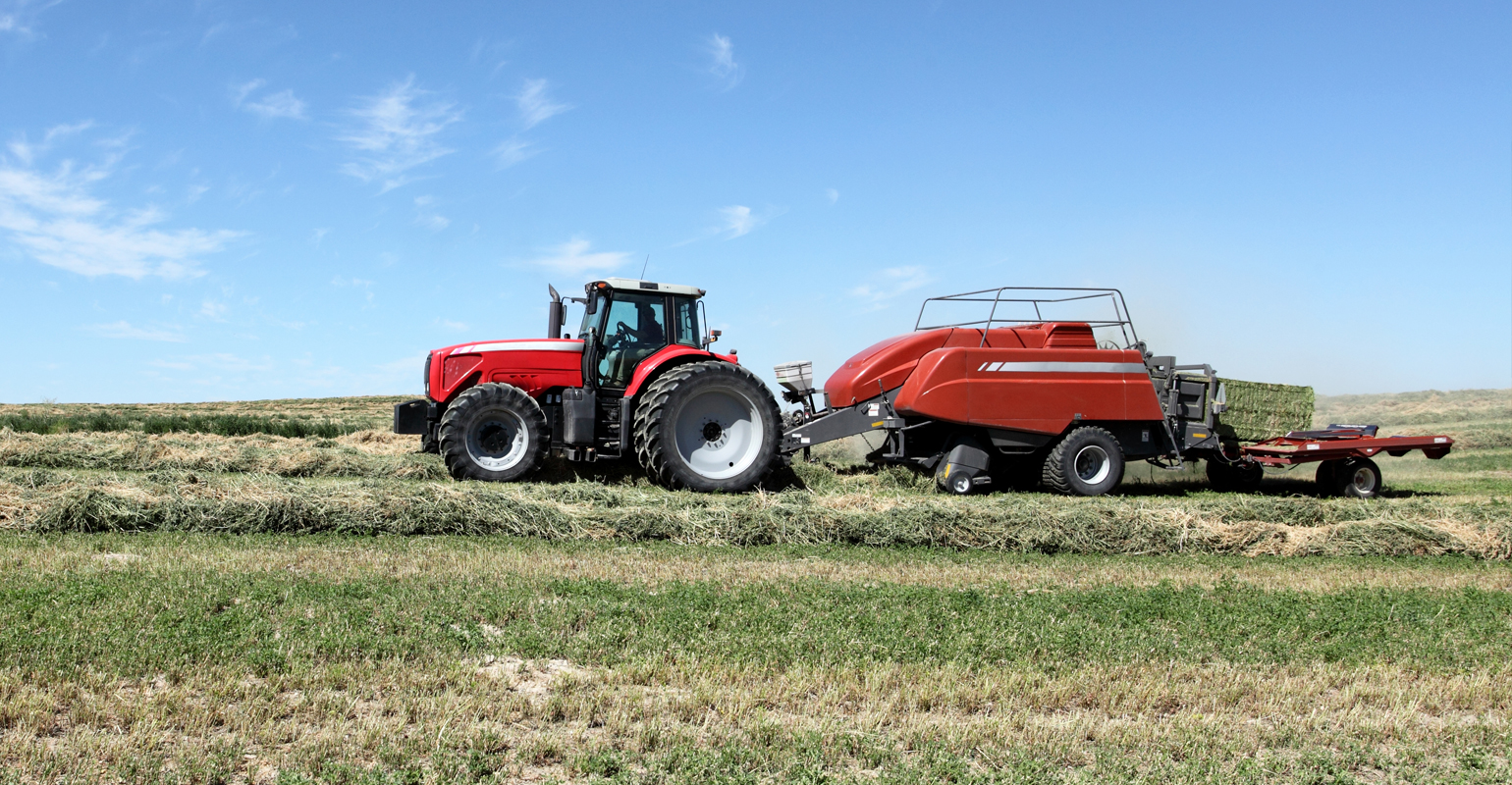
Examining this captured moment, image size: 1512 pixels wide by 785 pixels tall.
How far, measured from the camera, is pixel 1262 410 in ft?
47.3

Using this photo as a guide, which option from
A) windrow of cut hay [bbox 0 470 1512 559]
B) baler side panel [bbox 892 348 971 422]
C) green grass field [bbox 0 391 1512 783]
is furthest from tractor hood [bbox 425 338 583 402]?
baler side panel [bbox 892 348 971 422]

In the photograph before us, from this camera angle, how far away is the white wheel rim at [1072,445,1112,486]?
12.7 metres

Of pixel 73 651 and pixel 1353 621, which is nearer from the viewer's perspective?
pixel 73 651

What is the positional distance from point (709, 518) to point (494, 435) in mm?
3921

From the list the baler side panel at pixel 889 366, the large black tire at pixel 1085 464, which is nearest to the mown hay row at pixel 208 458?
the baler side panel at pixel 889 366

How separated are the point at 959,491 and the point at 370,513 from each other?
22.0ft

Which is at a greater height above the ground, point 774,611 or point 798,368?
point 798,368

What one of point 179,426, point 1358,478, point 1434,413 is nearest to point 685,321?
point 1358,478

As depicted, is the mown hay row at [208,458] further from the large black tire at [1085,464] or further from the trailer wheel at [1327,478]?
the trailer wheel at [1327,478]

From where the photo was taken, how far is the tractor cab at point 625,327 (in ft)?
40.2

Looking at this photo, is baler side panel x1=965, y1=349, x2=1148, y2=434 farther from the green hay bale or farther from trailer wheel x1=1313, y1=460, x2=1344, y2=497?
trailer wheel x1=1313, y1=460, x2=1344, y2=497

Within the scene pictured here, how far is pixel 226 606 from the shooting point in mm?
5723

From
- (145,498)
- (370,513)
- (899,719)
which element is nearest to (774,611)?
(899,719)

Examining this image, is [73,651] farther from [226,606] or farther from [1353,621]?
[1353,621]
